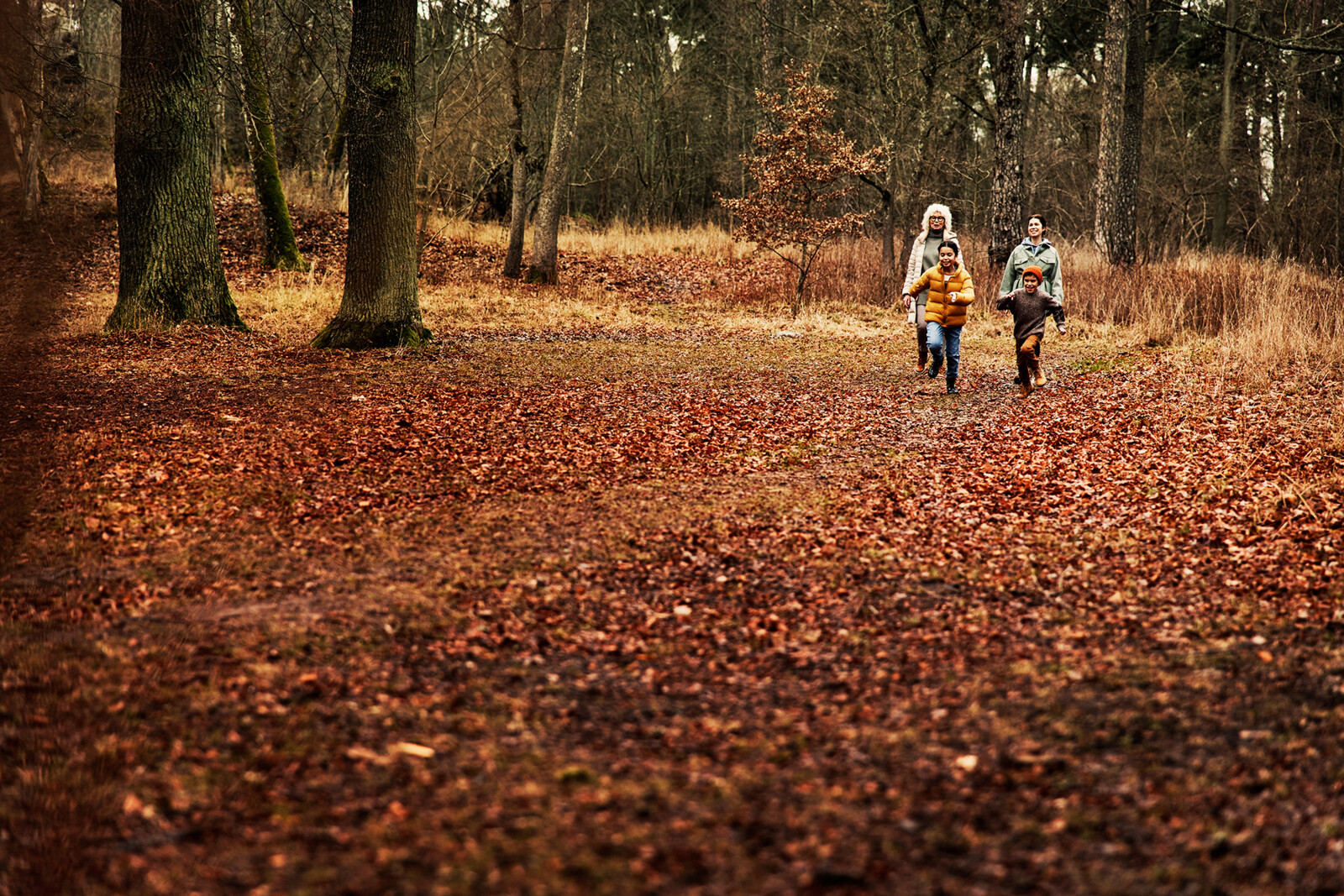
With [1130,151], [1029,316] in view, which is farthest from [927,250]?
[1130,151]

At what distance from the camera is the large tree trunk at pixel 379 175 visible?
1144cm

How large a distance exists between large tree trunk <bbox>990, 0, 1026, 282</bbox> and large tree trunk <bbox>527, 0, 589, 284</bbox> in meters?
8.34

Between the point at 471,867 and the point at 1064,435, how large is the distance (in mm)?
7537

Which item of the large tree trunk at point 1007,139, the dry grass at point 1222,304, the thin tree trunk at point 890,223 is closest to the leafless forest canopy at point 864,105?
the thin tree trunk at point 890,223

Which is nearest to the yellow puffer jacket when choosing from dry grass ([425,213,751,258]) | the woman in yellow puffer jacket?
the woman in yellow puffer jacket

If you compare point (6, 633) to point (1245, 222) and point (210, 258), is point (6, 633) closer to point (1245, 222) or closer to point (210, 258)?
point (210, 258)

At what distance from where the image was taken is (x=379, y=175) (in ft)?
37.9

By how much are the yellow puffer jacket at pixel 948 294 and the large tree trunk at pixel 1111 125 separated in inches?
419

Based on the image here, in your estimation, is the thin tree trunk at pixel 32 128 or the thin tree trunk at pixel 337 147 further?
the thin tree trunk at pixel 337 147

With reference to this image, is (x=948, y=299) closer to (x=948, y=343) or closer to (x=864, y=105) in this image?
(x=948, y=343)

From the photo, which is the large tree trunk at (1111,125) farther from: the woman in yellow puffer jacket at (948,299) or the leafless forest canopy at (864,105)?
the woman in yellow puffer jacket at (948,299)

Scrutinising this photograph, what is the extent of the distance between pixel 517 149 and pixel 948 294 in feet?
39.4

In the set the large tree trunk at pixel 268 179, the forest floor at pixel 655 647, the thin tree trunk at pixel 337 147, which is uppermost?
the thin tree trunk at pixel 337 147

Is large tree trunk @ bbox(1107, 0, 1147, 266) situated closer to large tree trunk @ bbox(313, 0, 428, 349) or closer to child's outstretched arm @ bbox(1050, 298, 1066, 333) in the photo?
child's outstretched arm @ bbox(1050, 298, 1066, 333)
